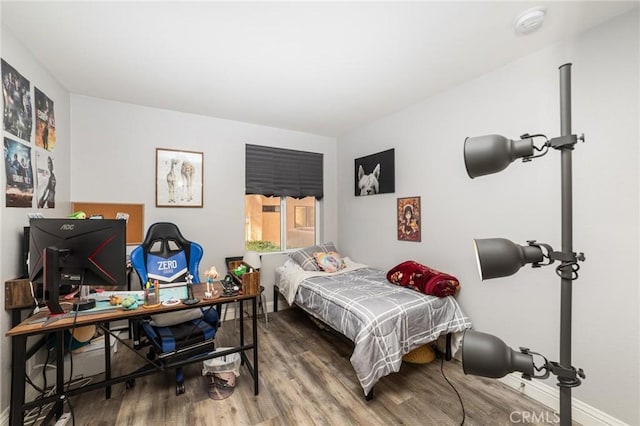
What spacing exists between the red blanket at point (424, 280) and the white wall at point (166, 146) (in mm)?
1857

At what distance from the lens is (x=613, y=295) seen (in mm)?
1673

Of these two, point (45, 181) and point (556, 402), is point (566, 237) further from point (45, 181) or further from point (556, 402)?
point (45, 181)

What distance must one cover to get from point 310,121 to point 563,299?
314 centimetres

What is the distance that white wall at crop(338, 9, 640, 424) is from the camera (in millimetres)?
1630

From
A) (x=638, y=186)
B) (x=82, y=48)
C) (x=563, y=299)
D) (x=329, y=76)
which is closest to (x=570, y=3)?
(x=638, y=186)

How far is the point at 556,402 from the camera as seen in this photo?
72.8 inches

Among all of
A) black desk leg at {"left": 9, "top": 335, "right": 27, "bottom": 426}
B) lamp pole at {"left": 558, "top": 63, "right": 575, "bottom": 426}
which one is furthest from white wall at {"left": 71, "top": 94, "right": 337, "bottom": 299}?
lamp pole at {"left": 558, "top": 63, "right": 575, "bottom": 426}

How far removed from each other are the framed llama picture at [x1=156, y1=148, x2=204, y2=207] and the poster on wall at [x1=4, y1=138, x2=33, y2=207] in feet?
3.75

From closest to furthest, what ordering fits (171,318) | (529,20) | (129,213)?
(529,20), (171,318), (129,213)

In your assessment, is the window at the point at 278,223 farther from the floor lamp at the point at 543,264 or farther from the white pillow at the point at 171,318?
the floor lamp at the point at 543,264

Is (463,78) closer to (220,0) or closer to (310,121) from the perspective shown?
(310,121)

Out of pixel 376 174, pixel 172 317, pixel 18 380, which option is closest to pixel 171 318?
pixel 172 317

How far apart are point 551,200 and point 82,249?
307cm

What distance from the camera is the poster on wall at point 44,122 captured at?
2.08 meters
